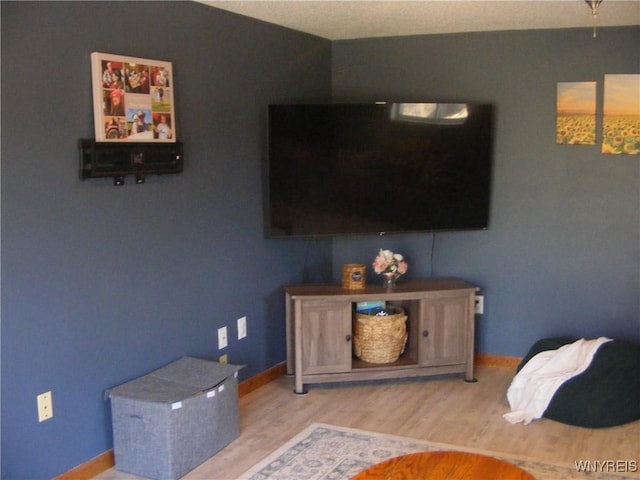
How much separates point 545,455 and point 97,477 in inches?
79.8

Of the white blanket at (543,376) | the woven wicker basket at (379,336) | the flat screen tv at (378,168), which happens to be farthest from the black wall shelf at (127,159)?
the white blanket at (543,376)

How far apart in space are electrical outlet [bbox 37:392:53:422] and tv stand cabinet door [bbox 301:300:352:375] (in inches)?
58.9

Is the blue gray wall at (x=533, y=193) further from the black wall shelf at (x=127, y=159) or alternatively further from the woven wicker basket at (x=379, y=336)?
the black wall shelf at (x=127, y=159)

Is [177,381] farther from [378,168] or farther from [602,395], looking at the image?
[602,395]

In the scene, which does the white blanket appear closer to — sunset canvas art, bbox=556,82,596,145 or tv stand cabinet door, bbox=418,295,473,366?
tv stand cabinet door, bbox=418,295,473,366

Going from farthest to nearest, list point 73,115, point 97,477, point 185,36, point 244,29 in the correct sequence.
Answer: point 244,29 → point 185,36 → point 97,477 → point 73,115

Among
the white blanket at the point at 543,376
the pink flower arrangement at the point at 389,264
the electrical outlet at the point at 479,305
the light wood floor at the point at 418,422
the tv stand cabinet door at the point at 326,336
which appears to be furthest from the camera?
the electrical outlet at the point at 479,305

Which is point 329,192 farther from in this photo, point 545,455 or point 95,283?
point 545,455

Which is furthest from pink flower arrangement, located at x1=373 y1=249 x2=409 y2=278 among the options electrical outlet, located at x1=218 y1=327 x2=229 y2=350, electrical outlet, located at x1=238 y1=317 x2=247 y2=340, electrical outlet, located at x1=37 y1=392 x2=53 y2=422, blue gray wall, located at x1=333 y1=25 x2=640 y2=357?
electrical outlet, located at x1=37 y1=392 x2=53 y2=422

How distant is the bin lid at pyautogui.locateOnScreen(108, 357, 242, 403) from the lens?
3.00 metres

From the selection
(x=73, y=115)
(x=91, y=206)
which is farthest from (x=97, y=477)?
(x=73, y=115)

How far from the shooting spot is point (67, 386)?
2.90 meters

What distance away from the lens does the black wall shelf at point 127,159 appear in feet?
9.50

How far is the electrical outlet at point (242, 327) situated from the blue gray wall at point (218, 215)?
0.23 feet
